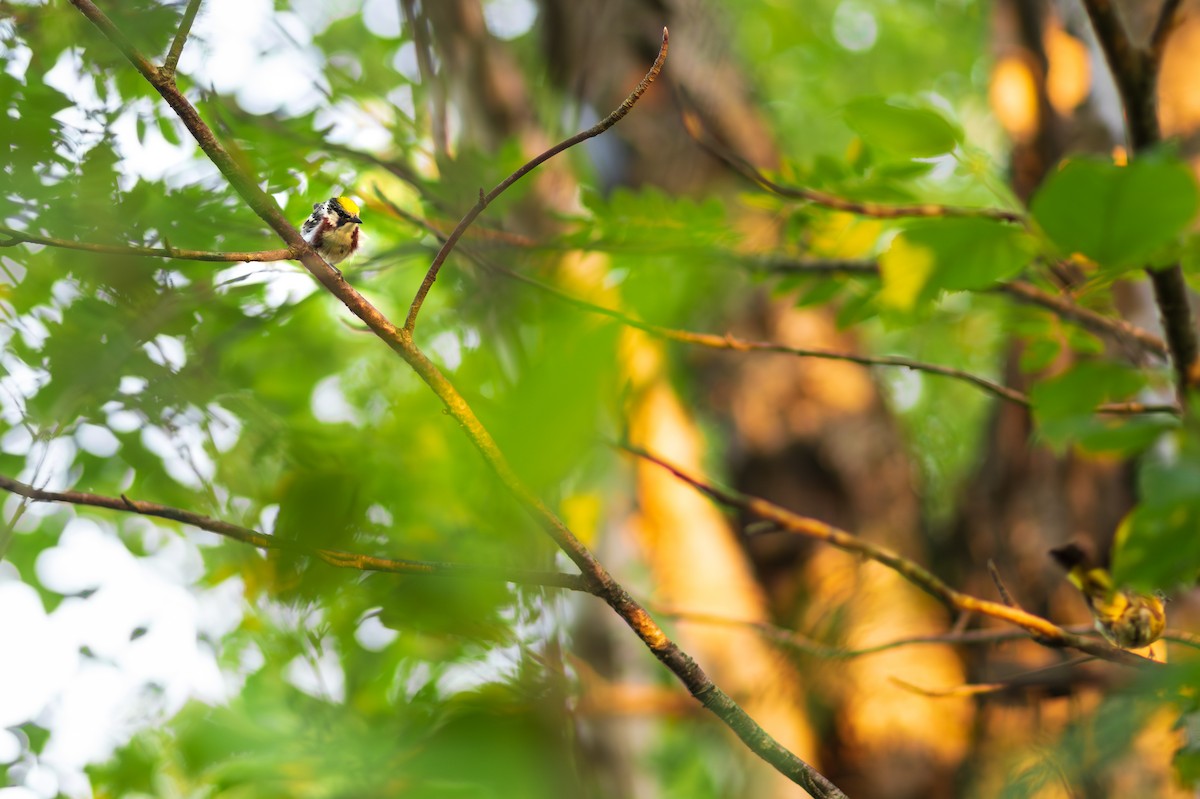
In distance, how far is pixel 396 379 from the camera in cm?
202

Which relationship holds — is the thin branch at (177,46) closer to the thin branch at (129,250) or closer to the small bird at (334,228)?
the thin branch at (129,250)

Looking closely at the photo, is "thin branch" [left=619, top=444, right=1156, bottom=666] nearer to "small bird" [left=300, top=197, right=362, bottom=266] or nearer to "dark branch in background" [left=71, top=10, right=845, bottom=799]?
"dark branch in background" [left=71, top=10, right=845, bottom=799]

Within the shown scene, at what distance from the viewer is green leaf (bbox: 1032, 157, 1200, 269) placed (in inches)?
23.4

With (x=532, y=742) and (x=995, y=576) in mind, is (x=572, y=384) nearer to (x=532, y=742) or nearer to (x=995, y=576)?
(x=532, y=742)

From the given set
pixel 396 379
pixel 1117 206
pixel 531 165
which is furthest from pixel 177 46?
pixel 396 379

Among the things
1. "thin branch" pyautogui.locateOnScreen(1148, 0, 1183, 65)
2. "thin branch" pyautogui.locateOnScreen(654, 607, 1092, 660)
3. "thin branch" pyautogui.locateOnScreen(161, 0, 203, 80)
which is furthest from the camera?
"thin branch" pyautogui.locateOnScreen(654, 607, 1092, 660)

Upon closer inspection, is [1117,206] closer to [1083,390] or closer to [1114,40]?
[1083,390]

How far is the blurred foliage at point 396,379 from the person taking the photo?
0.52 metres

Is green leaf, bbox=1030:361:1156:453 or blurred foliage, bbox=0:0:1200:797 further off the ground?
blurred foliage, bbox=0:0:1200:797

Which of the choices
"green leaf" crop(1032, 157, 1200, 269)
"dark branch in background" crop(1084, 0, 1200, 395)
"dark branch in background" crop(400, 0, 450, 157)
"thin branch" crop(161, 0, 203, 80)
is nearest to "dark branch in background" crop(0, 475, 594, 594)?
"thin branch" crop(161, 0, 203, 80)

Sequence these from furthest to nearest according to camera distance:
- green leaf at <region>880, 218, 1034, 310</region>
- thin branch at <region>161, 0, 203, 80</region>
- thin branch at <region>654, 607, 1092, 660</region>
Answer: thin branch at <region>654, 607, 1092, 660</region>
green leaf at <region>880, 218, 1034, 310</region>
thin branch at <region>161, 0, 203, 80</region>

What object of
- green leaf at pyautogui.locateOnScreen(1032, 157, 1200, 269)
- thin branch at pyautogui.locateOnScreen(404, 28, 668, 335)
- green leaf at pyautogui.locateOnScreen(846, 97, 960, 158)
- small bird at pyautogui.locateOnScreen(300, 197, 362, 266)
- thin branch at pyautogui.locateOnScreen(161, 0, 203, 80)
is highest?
thin branch at pyautogui.locateOnScreen(161, 0, 203, 80)

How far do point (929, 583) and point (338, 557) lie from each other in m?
0.78

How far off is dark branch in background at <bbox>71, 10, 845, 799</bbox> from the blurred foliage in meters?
0.03
